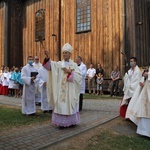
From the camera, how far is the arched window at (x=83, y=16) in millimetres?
15203

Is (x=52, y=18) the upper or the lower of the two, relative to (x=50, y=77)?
upper

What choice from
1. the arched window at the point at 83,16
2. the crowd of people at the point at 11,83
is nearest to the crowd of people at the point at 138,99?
the crowd of people at the point at 11,83

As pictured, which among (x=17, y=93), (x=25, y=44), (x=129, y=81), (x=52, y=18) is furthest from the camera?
(x=25, y=44)

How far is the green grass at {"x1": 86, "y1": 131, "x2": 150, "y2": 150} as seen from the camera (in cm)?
470

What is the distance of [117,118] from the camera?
7.12m

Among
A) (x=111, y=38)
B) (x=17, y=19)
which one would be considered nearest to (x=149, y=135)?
(x=111, y=38)

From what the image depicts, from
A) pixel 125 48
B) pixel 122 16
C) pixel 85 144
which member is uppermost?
pixel 122 16

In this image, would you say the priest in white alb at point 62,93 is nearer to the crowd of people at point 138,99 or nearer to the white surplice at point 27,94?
the crowd of people at point 138,99

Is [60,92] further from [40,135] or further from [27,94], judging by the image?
[27,94]

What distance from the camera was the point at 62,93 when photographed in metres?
5.96

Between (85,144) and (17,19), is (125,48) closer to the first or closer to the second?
(85,144)

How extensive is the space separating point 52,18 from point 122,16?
6.09 metres

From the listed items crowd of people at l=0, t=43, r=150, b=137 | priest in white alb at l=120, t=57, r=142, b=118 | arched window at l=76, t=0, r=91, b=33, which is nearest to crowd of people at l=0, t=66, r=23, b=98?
arched window at l=76, t=0, r=91, b=33

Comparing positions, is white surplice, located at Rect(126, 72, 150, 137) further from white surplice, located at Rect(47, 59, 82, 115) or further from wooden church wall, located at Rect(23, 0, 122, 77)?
wooden church wall, located at Rect(23, 0, 122, 77)
